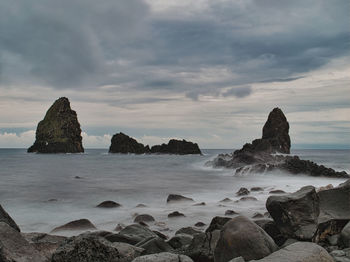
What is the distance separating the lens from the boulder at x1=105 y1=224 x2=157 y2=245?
5853mm

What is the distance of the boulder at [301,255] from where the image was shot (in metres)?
3.44

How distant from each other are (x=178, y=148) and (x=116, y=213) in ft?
302

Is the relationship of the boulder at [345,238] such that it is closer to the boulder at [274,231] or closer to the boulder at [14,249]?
the boulder at [274,231]

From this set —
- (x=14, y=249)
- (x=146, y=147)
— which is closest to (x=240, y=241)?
(x=14, y=249)

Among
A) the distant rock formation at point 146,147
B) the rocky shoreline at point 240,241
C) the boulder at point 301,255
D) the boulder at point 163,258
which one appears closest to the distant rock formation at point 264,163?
the rocky shoreline at point 240,241

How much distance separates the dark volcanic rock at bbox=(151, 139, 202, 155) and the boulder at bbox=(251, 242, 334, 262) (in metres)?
97.4

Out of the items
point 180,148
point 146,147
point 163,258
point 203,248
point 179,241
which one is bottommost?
point 179,241

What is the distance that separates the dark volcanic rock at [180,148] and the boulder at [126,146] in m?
7.09

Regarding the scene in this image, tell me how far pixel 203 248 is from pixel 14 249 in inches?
97.7

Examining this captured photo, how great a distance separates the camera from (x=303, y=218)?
5.34m

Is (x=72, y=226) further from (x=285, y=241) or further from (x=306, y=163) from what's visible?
(x=306, y=163)

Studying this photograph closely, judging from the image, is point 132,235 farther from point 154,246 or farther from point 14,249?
point 14,249

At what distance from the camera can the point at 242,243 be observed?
4.26 metres

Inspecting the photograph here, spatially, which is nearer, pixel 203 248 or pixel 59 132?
pixel 203 248
